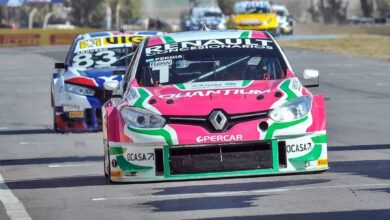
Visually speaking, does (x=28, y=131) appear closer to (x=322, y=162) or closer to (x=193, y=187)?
(x=193, y=187)

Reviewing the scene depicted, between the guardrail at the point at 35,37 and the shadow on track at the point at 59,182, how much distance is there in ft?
183

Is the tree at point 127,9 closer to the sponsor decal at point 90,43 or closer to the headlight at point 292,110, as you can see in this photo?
the sponsor decal at point 90,43

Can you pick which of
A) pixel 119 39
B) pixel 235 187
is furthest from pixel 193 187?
pixel 119 39

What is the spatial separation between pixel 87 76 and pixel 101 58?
75 centimetres

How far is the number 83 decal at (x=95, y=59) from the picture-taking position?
18125 millimetres

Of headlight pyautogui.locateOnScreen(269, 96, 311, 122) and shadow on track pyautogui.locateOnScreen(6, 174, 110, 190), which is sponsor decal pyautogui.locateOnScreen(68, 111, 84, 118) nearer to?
shadow on track pyautogui.locateOnScreen(6, 174, 110, 190)

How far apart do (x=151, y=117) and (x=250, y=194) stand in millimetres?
1027

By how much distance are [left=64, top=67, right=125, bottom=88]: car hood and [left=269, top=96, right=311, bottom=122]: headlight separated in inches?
284

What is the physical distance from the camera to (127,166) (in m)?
10.1

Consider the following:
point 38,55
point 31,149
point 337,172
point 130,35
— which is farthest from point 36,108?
point 38,55

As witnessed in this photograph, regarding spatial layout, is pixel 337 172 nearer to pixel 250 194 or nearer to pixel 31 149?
pixel 250 194

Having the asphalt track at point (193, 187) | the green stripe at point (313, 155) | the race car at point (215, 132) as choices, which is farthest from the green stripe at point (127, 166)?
the green stripe at point (313, 155)

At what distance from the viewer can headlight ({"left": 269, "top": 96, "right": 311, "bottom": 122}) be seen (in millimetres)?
9863

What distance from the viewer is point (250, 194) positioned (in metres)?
9.99
